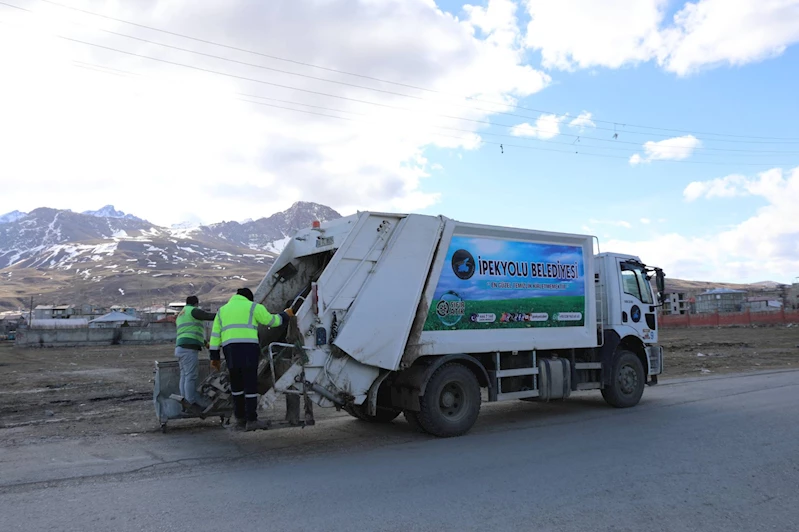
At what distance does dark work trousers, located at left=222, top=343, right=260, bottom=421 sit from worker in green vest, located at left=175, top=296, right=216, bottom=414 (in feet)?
3.66

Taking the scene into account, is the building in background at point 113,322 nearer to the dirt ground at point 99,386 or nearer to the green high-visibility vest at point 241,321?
the dirt ground at point 99,386

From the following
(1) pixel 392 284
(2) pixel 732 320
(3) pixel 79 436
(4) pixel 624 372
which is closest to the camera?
(1) pixel 392 284

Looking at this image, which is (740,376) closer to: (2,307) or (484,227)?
(484,227)

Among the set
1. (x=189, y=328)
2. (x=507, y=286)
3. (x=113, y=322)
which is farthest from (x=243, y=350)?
(x=113, y=322)

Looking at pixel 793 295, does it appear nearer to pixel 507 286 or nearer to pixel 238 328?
pixel 507 286

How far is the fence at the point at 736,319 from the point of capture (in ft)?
144

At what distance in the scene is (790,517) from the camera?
4.51 meters

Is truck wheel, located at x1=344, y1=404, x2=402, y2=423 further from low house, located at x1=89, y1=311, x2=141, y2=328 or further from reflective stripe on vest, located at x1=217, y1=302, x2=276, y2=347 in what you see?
low house, located at x1=89, y1=311, x2=141, y2=328

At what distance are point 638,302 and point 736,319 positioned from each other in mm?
42120

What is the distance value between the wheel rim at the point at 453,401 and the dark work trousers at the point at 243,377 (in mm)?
2432


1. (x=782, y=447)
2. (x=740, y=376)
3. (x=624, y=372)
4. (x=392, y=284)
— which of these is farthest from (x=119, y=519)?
(x=740, y=376)

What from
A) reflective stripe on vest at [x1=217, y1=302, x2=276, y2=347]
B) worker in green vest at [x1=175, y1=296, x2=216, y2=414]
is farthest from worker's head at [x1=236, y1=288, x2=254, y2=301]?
worker in green vest at [x1=175, y1=296, x2=216, y2=414]

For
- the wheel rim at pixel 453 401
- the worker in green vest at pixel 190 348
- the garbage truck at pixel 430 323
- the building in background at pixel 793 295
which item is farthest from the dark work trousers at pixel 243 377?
the building in background at pixel 793 295

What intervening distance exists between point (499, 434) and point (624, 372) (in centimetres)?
334
